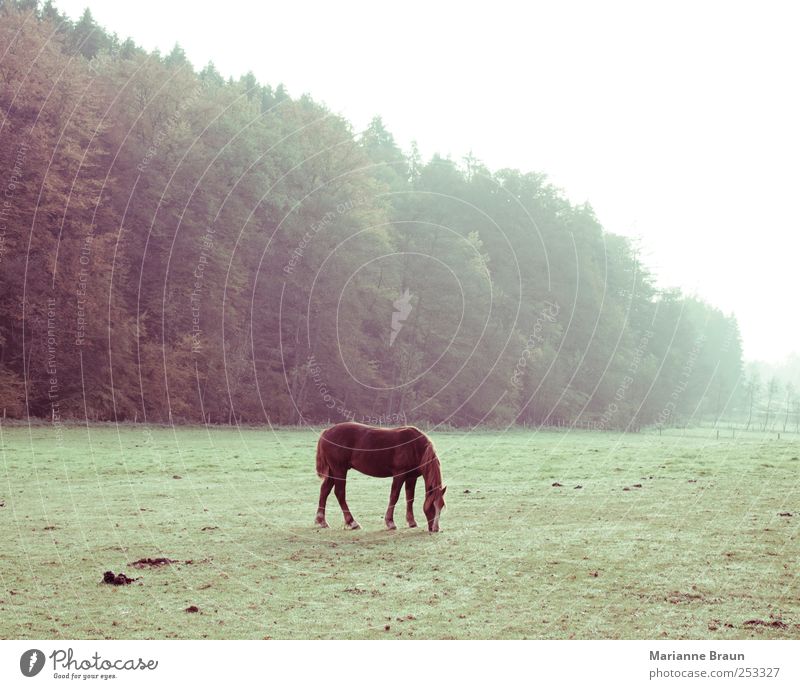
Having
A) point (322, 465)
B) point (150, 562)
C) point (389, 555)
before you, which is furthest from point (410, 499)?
point (150, 562)

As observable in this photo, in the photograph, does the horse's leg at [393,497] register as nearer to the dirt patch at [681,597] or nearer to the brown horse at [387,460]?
the brown horse at [387,460]

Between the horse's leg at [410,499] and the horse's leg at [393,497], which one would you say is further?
the horse's leg at [410,499]

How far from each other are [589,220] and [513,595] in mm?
77696

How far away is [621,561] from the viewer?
14.2 metres

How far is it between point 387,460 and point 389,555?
7.31 ft

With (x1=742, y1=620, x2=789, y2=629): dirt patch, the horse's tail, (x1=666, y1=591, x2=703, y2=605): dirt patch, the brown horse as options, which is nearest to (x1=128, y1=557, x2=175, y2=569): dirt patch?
the brown horse

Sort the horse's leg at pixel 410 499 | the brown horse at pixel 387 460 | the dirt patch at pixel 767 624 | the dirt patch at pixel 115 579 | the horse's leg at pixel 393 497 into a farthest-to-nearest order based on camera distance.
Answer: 1. the horse's leg at pixel 410 499
2. the horse's leg at pixel 393 497
3. the brown horse at pixel 387 460
4. the dirt patch at pixel 115 579
5. the dirt patch at pixel 767 624

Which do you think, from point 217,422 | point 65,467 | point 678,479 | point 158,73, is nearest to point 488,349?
point 217,422

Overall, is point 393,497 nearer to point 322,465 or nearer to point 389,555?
point 322,465

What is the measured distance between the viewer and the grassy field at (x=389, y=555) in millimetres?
10523

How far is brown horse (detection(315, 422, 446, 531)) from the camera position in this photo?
53.5 feet

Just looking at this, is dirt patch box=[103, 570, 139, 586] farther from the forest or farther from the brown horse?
the forest

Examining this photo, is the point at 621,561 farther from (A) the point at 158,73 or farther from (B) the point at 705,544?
(A) the point at 158,73

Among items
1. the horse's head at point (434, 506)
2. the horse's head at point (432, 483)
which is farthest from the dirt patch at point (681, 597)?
the horse's head at point (434, 506)
